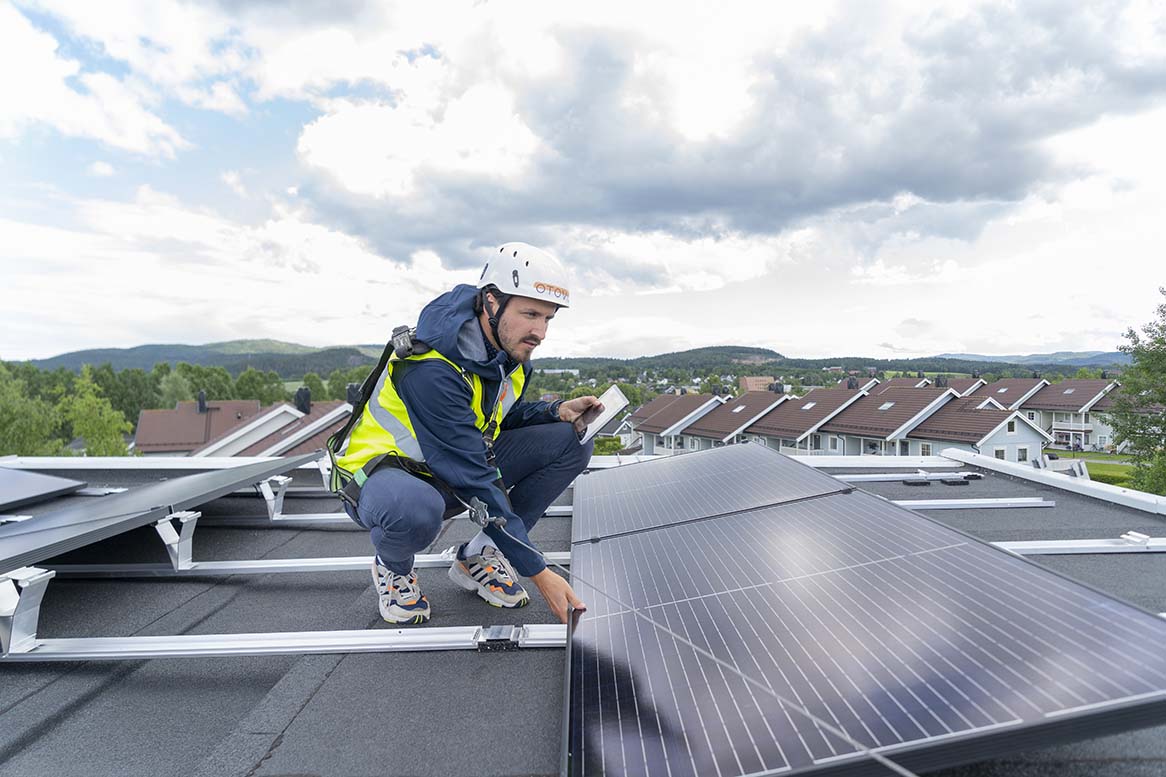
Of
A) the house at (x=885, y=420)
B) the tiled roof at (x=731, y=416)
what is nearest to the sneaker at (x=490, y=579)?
the house at (x=885, y=420)

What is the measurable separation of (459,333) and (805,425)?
31535mm

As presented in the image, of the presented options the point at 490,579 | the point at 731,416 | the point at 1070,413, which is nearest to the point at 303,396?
the point at 490,579

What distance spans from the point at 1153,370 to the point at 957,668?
41.8 metres

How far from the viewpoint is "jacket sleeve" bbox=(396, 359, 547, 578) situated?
2.91 meters

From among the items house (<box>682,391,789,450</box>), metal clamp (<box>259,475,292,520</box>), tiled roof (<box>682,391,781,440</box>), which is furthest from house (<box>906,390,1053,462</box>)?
metal clamp (<box>259,475,292,520</box>)

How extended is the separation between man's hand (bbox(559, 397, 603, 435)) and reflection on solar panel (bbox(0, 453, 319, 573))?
83.9 inches

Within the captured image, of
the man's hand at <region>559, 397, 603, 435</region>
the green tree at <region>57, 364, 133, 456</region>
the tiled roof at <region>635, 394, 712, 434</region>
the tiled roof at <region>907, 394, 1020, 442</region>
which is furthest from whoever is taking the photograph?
the green tree at <region>57, 364, 133, 456</region>

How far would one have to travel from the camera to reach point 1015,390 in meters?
53.9

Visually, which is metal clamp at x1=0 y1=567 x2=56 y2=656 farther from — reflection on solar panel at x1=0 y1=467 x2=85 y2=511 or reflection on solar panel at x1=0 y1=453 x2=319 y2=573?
reflection on solar panel at x1=0 y1=467 x2=85 y2=511

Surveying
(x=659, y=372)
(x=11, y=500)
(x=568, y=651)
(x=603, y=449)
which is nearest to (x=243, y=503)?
(x=11, y=500)

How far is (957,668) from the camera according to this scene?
152cm

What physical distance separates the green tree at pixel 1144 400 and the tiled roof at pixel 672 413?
2121cm

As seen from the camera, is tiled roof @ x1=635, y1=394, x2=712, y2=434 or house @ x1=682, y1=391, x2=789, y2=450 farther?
tiled roof @ x1=635, y1=394, x2=712, y2=434

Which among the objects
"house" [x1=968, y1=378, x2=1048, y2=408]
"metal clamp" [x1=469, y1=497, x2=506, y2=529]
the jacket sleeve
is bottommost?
"house" [x1=968, y1=378, x2=1048, y2=408]
